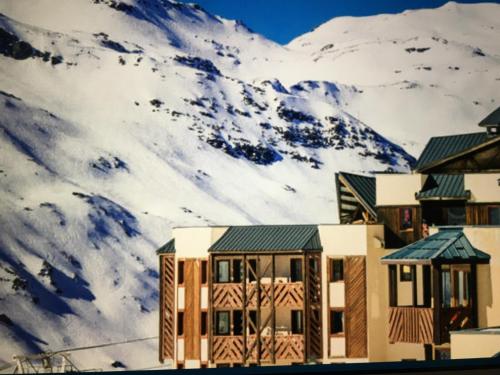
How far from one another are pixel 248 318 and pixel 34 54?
5739 mm

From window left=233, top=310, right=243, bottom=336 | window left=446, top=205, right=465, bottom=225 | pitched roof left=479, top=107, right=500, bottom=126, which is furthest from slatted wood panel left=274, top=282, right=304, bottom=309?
pitched roof left=479, top=107, right=500, bottom=126

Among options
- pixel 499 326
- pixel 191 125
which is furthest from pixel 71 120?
pixel 499 326

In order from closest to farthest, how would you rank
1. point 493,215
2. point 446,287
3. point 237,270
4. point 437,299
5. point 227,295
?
point 437,299
point 446,287
point 493,215
point 227,295
point 237,270

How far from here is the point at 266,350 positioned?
2009 centimetres

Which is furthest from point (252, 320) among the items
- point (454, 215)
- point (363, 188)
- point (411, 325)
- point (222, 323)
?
point (454, 215)

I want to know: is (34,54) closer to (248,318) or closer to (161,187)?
(161,187)

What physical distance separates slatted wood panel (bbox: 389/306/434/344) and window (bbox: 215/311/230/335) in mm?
3006

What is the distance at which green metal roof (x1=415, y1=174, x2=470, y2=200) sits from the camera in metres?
20.4

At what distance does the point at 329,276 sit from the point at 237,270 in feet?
5.48

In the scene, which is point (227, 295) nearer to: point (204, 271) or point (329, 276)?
point (204, 271)

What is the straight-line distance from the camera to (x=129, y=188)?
20750 mm

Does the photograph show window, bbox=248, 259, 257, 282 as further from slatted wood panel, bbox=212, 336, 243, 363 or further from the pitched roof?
the pitched roof

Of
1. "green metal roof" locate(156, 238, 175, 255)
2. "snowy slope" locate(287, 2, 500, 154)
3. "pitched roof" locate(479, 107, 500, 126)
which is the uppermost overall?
"snowy slope" locate(287, 2, 500, 154)

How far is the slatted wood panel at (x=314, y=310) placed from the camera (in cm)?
2027
